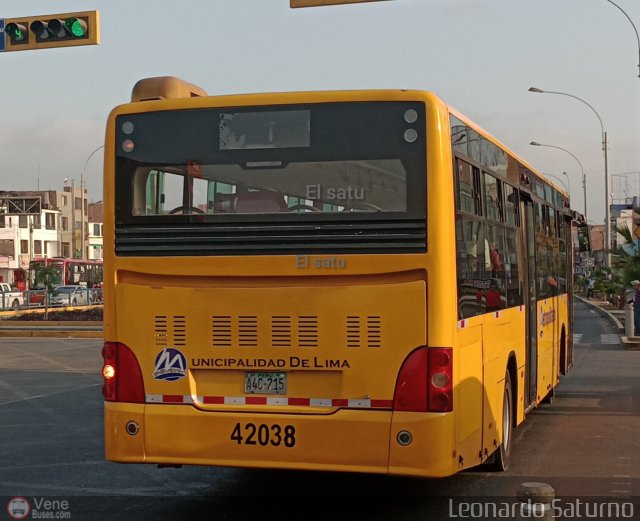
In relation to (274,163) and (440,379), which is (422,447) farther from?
(274,163)

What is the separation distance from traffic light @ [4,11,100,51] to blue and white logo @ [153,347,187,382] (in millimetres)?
11402

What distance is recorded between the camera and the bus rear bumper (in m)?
7.02

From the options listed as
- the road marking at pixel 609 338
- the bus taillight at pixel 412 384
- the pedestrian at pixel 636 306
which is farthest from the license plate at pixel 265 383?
the road marking at pixel 609 338

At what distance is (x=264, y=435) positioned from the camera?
7.25 metres

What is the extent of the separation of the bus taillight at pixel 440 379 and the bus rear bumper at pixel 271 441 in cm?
15

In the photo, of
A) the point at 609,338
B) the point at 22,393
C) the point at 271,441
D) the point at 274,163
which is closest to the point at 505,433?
the point at 271,441

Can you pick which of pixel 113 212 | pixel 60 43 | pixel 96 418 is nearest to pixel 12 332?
pixel 60 43

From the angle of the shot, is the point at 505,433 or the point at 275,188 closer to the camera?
the point at 275,188

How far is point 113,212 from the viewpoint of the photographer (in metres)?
7.75

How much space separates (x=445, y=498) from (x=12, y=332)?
2815 centimetres

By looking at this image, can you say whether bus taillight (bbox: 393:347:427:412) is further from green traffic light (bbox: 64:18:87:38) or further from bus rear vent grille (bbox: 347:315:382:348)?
green traffic light (bbox: 64:18:87:38)

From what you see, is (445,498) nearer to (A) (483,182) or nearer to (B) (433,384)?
(B) (433,384)

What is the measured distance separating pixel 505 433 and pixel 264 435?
3.18 meters

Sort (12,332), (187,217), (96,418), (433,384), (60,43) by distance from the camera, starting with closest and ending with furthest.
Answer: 1. (433,384)
2. (187,217)
3. (96,418)
4. (60,43)
5. (12,332)
